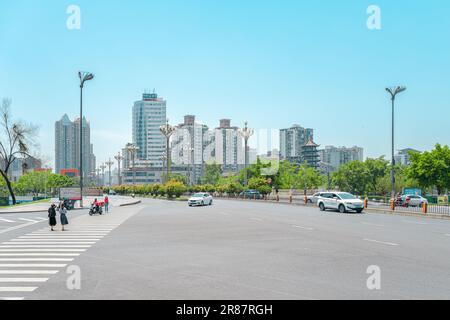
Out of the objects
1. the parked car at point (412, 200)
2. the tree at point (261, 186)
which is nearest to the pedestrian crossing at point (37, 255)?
the parked car at point (412, 200)

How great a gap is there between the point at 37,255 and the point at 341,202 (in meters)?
26.0

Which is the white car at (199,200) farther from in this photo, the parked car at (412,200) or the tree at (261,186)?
the parked car at (412,200)

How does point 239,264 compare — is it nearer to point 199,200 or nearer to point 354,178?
point 199,200

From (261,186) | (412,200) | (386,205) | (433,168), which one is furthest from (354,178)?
(412,200)

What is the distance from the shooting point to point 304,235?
1848 centimetres

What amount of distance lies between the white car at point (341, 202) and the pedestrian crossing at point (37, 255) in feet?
65.8

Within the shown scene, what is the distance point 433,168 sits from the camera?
64.6 metres

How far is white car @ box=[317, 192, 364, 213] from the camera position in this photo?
33.2 m

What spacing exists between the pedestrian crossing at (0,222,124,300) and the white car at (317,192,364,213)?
789 inches

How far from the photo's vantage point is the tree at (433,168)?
64562 millimetres

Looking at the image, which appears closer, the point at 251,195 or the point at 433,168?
the point at 251,195

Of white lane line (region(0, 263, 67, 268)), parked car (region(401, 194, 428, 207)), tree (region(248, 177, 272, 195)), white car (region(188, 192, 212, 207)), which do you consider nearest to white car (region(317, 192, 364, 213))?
parked car (region(401, 194, 428, 207))
